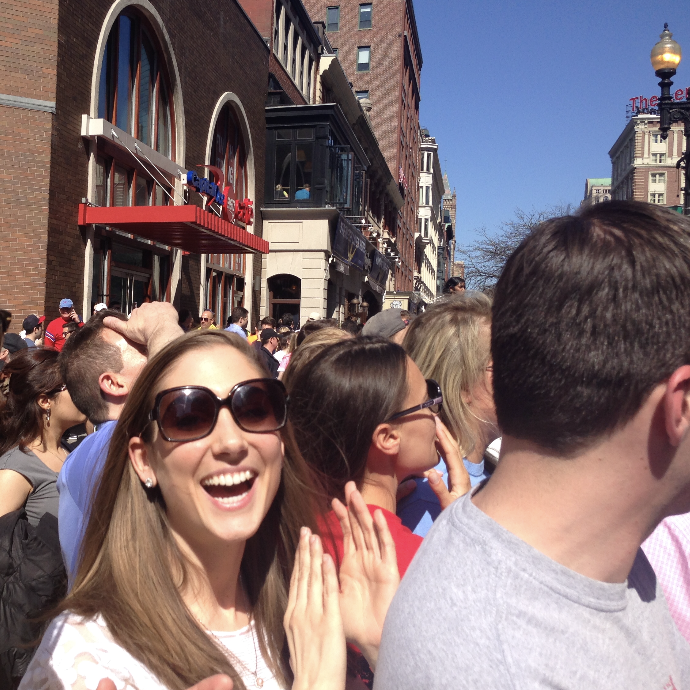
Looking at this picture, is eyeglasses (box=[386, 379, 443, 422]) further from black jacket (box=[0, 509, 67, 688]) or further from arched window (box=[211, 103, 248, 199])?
arched window (box=[211, 103, 248, 199])

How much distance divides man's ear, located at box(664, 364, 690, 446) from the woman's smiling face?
1.12 m

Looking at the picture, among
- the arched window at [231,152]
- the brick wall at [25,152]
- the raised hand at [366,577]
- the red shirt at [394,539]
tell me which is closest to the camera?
the raised hand at [366,577]

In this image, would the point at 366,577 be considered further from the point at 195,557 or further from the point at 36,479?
the point at 36,479

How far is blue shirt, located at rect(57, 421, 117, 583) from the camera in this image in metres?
2.40

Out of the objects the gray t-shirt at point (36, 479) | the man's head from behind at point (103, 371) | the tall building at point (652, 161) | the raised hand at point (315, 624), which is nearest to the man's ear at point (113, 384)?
the man's head from behind at point (103, 371)

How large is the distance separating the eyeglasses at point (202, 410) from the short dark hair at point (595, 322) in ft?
2.96

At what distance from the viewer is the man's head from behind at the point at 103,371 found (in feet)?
9.69

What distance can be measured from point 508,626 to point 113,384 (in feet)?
7.49

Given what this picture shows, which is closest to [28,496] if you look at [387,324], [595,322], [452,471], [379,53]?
[452,471]

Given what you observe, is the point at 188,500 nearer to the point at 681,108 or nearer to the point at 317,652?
the point at 317,652

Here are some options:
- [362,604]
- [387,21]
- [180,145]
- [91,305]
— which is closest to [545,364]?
[362,604]

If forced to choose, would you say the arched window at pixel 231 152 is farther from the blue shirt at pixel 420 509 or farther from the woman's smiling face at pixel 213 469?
the woman's smiling face at pixel 213 469

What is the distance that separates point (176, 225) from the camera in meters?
13.0

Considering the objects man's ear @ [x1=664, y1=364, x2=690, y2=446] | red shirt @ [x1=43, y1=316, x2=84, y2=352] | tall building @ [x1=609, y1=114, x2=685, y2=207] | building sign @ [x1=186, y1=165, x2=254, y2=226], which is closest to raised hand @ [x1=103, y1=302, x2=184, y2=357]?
man's ear @ [x1=664, y1=364, x2=690, y2=446]
